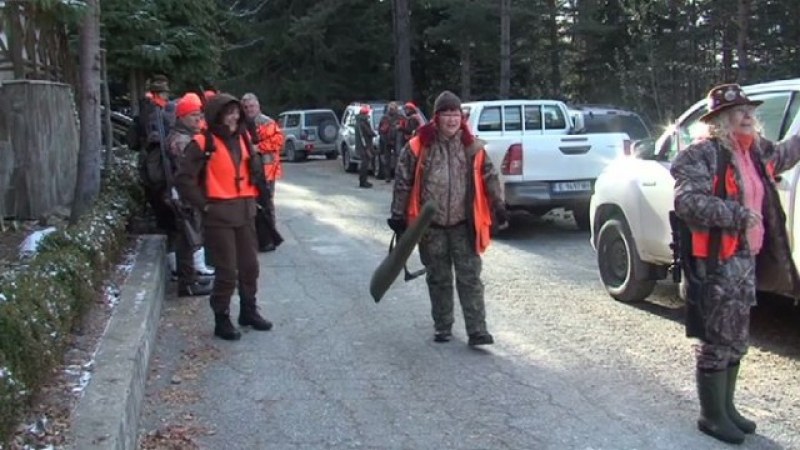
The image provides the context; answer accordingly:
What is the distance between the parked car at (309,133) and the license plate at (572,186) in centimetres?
1894

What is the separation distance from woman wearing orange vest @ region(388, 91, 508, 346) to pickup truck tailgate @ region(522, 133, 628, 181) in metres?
4.88

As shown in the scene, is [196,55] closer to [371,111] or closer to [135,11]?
[135,11]

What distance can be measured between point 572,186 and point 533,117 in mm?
3724

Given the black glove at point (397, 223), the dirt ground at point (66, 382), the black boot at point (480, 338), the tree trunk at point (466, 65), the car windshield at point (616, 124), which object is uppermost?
the tree trunk at point (466, 65)

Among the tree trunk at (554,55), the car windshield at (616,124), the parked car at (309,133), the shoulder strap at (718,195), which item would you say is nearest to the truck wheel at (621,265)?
the shoulder strap at (718,195)

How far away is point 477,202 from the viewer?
6375mm

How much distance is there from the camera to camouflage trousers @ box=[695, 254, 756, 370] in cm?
459

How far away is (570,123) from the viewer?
1510 centimetres

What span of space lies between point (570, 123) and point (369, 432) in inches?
437

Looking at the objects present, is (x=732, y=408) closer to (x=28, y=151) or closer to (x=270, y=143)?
(x=270, y=143)

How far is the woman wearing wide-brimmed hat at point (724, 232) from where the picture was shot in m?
4.57

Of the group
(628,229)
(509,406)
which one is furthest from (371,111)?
(509,406)

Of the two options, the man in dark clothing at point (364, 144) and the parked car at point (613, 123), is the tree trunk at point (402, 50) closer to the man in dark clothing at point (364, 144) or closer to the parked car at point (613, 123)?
the man in dark clothing at point (364, 144)

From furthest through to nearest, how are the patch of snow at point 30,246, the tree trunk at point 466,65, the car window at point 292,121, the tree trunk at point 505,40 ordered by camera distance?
the tree trunk at point 466,65 → the car window at point 292,121 → the tree trunk at point 505,40 → the patch of snow at point 30,246
